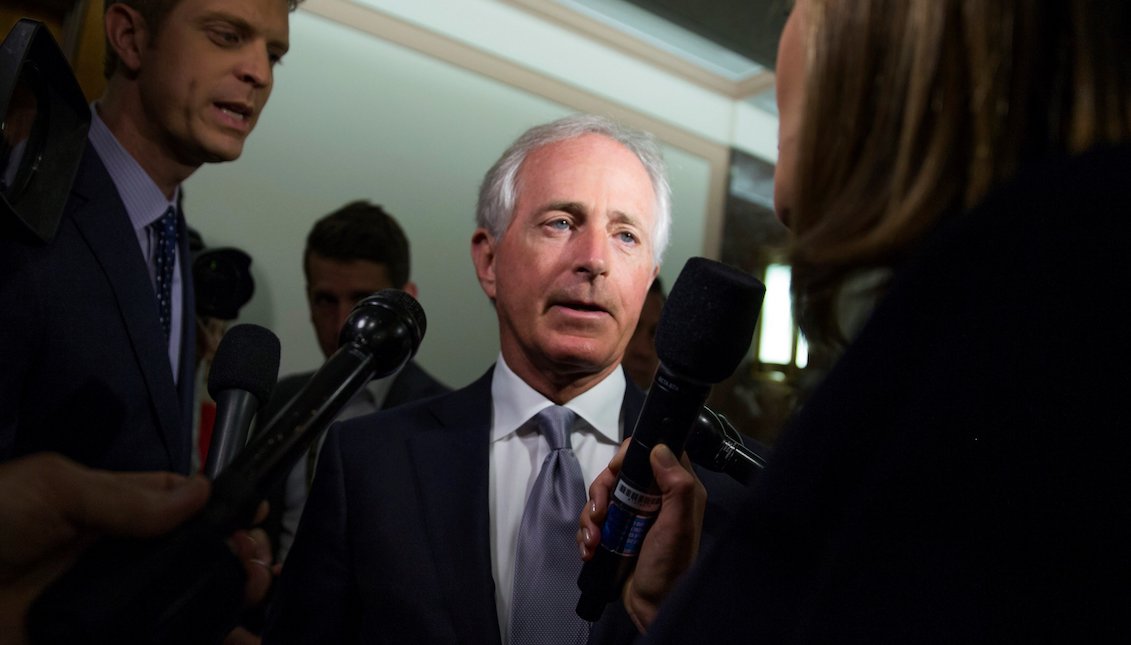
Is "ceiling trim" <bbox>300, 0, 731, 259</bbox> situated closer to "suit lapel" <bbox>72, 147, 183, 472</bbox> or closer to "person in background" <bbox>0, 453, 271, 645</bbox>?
"suit lapel" <bbox>72, 147, 183, 472</bbox>

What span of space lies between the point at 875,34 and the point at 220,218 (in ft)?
8.87

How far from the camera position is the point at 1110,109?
0.56 metres

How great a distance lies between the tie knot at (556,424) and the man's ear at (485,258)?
345 millimetres

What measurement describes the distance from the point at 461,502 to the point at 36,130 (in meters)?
0.82

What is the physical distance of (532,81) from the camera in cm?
356

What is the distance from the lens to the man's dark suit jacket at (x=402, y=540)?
1.26m

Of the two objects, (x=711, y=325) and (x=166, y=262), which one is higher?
(x=166, y=262)

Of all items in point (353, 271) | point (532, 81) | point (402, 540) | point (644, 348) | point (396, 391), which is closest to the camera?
point (402, 540)

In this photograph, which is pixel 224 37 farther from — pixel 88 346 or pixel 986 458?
pixel 986 458

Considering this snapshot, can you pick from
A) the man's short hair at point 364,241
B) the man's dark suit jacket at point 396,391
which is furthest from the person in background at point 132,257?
the man's short hair at point 364,241

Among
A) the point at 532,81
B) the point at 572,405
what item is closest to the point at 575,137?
the point at 572,405

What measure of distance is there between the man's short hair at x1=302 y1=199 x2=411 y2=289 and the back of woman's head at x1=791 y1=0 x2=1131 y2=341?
7.22 feet

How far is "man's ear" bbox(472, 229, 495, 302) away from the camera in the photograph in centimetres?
171

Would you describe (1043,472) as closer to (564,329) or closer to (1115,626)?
(1115,626)
